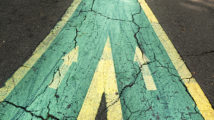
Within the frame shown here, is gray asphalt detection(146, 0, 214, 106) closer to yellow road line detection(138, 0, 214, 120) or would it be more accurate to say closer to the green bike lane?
yellow road line detection(138, 0, 214, 120)

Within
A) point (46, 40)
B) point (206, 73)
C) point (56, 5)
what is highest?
point (56, 5)

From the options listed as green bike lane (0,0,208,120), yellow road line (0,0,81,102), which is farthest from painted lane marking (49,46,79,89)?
yellow road line (0,0,81,102)

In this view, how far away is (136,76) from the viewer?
2.91 m

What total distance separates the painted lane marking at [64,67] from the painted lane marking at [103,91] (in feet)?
1.42

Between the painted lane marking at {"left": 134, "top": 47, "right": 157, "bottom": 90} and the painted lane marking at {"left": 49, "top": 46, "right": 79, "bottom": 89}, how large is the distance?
101 cm

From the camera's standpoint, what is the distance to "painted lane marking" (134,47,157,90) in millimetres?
2821

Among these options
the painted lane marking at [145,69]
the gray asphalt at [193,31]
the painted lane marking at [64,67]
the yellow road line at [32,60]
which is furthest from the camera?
the gray asphalt at [193,31]

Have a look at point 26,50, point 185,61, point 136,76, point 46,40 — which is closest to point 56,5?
point 46,40

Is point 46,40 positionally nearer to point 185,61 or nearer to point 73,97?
point 73,97

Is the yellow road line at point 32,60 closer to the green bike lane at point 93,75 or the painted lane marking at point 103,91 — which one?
the green bike lane at point 93,75

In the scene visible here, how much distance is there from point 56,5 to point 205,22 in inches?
129

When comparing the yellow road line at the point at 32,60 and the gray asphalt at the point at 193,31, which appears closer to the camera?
the yellow road line at the point at 32,60

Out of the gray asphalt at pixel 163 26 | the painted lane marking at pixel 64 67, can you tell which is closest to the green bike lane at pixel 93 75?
the painted lane marking at pixel 64 67

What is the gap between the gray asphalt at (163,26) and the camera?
9.76 ft
